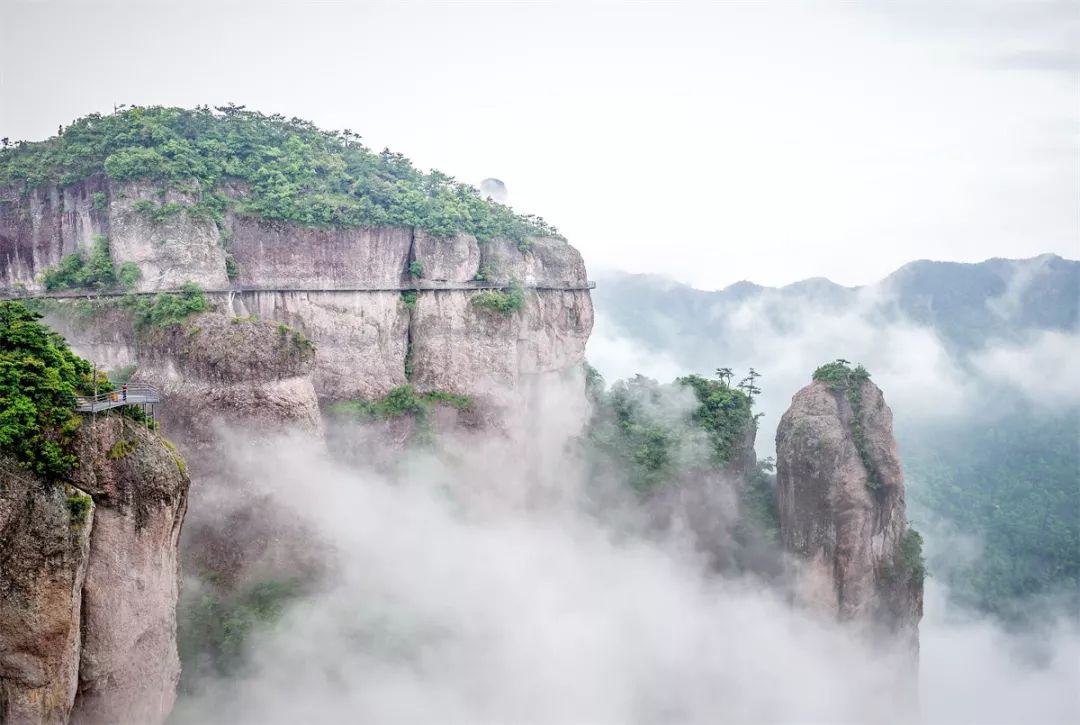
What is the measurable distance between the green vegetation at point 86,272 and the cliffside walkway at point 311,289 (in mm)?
255

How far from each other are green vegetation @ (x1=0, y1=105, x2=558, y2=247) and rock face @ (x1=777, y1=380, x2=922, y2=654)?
1548 centimetres

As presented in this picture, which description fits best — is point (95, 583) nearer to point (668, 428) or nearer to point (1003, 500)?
point (668, 428)

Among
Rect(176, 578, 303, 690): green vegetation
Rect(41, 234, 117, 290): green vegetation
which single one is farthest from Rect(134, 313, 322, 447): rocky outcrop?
Rect(176, 578, 303, 690): green vegetation

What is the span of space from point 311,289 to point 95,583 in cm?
1671

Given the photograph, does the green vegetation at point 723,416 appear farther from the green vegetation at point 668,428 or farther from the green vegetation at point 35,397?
the green vegetation at point 35,397

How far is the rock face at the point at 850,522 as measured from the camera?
32.8 meters

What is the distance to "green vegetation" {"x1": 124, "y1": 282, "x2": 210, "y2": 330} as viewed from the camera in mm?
26438

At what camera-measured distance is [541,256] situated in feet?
123

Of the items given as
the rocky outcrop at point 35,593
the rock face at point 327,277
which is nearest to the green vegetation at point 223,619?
the rock face at point 327,277

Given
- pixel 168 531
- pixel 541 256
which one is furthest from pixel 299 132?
pixel 168 531

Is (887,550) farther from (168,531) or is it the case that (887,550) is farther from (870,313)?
(870,313)

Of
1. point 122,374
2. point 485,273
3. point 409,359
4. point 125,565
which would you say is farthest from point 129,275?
point 125,565

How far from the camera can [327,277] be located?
1248 inches

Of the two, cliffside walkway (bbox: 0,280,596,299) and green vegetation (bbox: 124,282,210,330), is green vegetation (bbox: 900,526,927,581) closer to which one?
cliffside walkway (bbox: 0,280,596,299)
